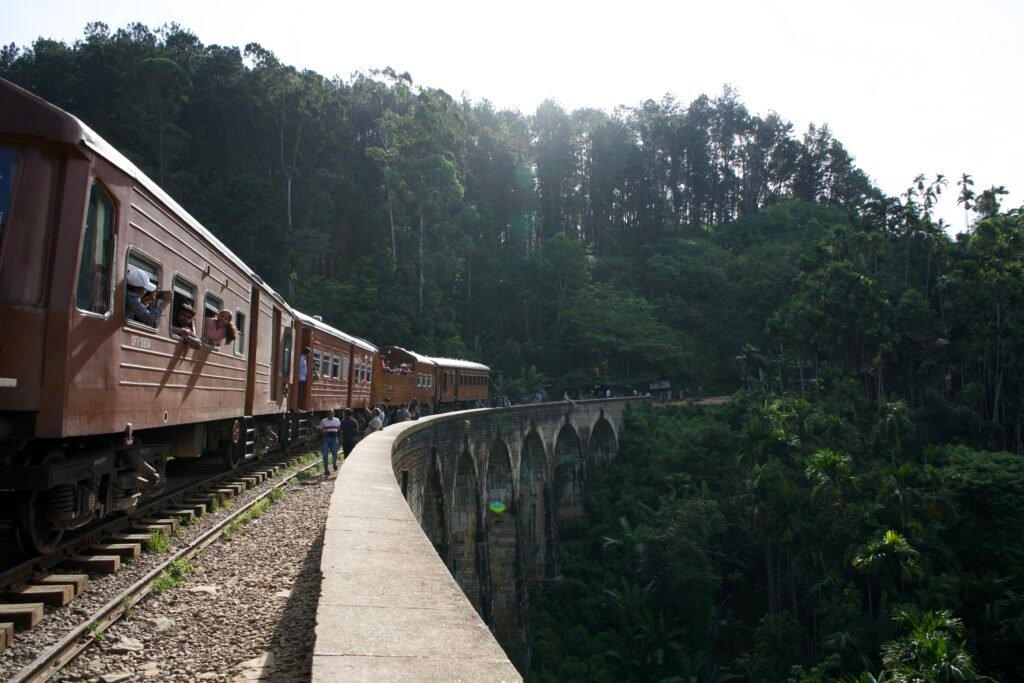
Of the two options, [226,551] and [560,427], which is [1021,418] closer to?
[560,427]

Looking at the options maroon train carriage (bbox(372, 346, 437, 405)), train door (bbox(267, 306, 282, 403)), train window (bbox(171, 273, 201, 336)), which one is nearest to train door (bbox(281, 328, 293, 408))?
train door (bbox(267, 306, 282, 403))

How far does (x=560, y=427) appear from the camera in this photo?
1266 inches

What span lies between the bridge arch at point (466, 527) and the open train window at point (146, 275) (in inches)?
510

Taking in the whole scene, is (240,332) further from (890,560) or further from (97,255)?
(890,560)

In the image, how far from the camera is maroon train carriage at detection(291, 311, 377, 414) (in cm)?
1406

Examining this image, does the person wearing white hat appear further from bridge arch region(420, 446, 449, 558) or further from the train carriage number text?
bridge arch region(420, 446, 449, 558)

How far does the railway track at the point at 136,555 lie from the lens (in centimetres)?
366

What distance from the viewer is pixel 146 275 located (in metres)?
5.92

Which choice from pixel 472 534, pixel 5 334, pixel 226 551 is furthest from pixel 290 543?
pixel 472 534

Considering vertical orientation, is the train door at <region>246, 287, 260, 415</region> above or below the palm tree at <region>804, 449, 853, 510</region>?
above

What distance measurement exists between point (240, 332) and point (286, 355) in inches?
116

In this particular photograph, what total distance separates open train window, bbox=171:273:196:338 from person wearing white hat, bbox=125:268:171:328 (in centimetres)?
50

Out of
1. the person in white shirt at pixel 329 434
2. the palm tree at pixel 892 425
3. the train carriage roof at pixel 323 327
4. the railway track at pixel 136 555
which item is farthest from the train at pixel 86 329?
the palm tree at pixel 892 425

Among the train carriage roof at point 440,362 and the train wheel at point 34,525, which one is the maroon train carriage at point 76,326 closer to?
the train wheel at point 34,525
